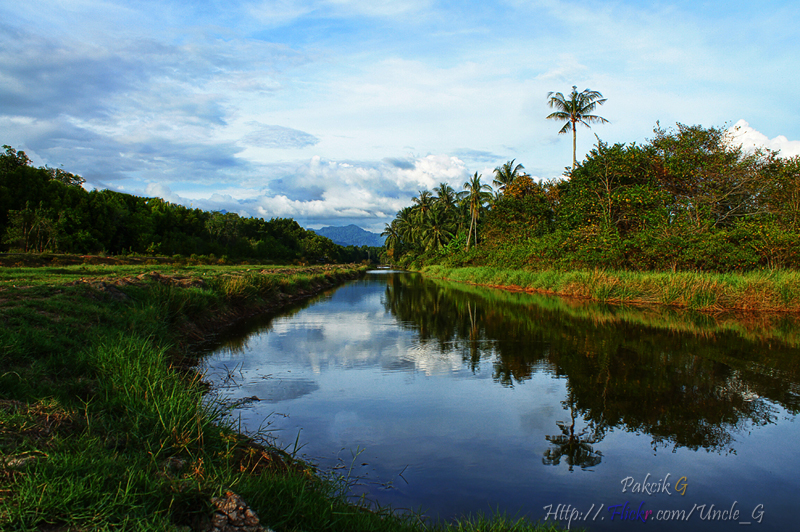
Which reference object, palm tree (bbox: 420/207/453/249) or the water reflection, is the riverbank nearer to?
the water reflection

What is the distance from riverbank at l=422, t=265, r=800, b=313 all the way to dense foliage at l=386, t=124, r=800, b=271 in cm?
185

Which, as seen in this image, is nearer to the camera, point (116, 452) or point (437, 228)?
point (116, 452)

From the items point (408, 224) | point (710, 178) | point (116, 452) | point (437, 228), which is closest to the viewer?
point (116, 452)

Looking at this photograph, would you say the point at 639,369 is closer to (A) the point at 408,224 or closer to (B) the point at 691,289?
(B) the point at 691,289

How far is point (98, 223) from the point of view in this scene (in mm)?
50500

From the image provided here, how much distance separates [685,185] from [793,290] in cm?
1239

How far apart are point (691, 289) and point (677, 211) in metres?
12.2

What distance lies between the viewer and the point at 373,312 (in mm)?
18312

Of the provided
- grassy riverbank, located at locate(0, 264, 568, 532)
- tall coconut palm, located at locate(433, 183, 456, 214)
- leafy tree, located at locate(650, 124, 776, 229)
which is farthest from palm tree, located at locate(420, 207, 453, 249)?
grassy riverbank, located at locate(0, 264, 568, 532)

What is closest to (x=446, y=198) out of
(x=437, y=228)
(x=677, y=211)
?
(x=437, y=228)

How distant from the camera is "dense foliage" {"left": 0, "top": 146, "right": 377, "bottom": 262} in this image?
38750mm

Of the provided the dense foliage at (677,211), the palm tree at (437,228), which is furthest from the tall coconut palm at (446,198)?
the dense foliage at (677,211)

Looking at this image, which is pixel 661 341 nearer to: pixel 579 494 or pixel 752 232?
pixel 579 494

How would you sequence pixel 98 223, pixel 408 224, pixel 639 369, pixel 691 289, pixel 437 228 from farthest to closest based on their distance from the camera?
pixel 408 224 < pixel 437 228 < pixel 98 223 < pixel 691 289 < pixel 639 369
